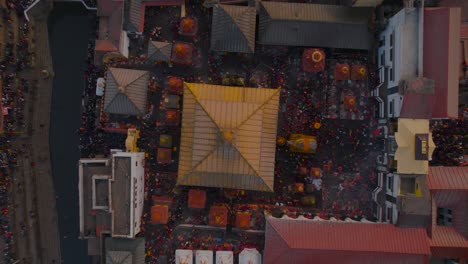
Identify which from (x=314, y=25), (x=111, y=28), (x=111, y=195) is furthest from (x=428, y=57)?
(x=111, y=195)

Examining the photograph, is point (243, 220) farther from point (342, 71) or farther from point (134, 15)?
point (134, 15)

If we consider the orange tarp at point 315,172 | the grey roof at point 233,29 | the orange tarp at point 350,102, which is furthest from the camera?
the orange tarp at point 315,172

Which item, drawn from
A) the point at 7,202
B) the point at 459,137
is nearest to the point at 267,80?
the point at 459,137

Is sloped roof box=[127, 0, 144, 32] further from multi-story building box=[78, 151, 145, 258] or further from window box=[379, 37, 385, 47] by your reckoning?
window box=[379, 37, 385, 47]

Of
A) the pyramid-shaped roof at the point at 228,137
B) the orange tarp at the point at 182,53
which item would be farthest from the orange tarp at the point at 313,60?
the orange tarp at the point at 182,53

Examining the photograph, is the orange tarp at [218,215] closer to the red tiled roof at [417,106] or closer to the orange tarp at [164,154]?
the orange tarp at [164,154]

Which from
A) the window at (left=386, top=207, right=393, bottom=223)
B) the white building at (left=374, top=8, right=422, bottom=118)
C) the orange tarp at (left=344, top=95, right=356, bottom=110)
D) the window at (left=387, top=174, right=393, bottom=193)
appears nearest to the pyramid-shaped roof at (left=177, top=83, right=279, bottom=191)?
the orange tarp at (left=344, top=95, right=356, bottom=110)

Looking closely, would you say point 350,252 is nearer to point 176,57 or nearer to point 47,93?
point 176,57
